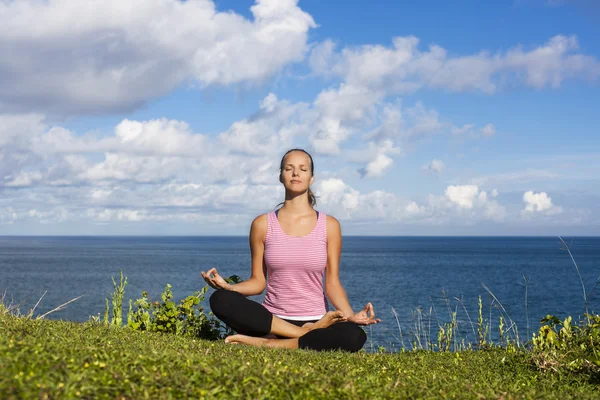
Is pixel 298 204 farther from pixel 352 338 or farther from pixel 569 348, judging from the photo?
pixel 569 348

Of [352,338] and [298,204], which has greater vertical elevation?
[298,204]

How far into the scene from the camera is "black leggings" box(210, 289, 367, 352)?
6.65 meters

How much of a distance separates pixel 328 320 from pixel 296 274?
0.72 metres

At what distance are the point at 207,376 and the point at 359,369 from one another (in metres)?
1.66

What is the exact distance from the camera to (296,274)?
7.08 m

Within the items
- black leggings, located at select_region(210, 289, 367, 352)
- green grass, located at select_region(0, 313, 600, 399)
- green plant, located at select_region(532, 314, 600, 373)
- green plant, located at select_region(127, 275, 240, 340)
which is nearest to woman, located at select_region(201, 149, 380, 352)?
black leggings, located at select_region(210, 289, 367, 352)

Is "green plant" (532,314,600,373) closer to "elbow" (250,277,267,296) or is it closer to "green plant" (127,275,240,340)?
"elbow" (250,277,267,296)

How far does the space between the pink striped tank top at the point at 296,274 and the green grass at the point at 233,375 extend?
1050mm

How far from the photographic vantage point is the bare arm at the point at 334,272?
7020 millimetres

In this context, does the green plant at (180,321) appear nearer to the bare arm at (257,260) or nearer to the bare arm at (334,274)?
the bare arm at (257,260)

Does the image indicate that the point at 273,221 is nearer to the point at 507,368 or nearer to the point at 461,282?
the point at 507,368

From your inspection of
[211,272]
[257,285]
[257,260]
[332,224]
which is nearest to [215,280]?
[211,272]

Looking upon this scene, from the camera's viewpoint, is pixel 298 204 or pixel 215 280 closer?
pixel 215 280

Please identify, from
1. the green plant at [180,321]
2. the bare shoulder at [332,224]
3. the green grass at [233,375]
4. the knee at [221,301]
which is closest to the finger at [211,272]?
the knee at [221,301]
